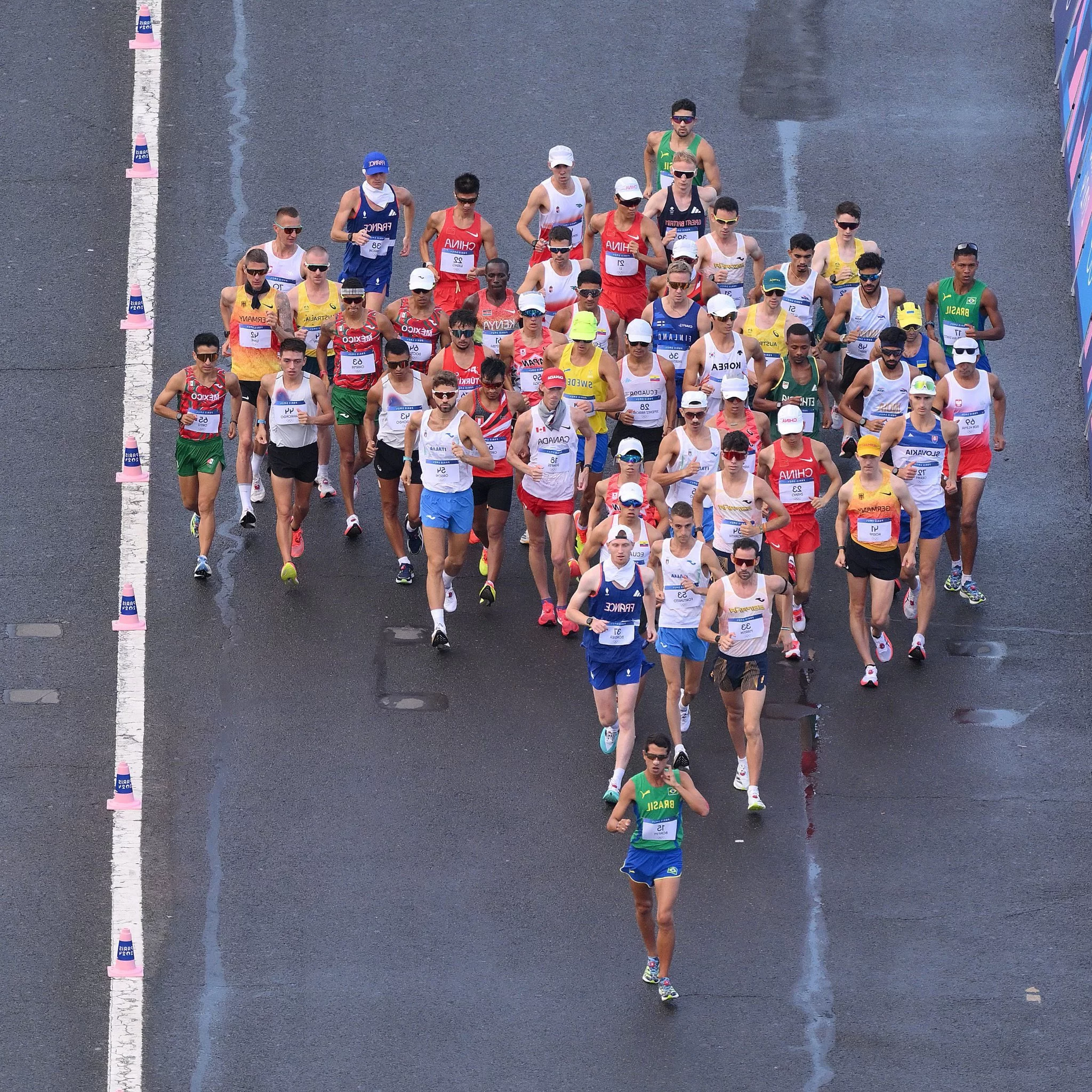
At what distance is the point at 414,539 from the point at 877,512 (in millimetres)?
3860

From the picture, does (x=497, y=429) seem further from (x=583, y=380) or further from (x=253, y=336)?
(x=253, y=336)

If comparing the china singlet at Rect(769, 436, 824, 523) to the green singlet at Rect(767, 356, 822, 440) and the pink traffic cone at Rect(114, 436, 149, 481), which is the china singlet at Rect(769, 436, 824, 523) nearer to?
the green singlet at Rect(767, 356, 822, 440)

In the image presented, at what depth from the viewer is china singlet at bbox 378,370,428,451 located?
18.5 meters

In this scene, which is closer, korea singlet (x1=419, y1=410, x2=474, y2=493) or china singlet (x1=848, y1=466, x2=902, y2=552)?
china singlet (x1=848, y1=466, x2=902, y2=552)

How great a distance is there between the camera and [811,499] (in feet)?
59.2

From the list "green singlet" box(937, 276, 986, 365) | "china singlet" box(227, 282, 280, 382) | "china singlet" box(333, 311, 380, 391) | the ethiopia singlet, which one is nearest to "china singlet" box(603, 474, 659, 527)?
the ethiopia singlet

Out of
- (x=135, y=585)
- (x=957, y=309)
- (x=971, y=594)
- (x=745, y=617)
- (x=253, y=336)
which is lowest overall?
(x=745, y=617)

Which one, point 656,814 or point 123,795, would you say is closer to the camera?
point 656,814

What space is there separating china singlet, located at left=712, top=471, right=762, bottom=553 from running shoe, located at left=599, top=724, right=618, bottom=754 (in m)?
1.71

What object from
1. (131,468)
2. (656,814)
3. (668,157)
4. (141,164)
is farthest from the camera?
(141,164)

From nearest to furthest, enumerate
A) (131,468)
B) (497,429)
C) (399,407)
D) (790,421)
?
(790,421), (497,429), (399,407), (131,468)

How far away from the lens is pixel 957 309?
65.3 ft

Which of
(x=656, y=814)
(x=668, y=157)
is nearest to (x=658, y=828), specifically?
Answer: (x=656, y=814)

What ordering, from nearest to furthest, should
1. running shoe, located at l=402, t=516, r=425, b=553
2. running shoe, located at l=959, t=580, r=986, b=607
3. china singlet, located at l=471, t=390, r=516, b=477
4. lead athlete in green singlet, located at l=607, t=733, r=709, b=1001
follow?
lead athlete in green singlet, located at l=607, t=733, r=709, b=1001
china singlet, located at l=471, t=390, r=516, b=477
running shoe, located at l=959, t=580, r=986, b=607
running shoe, located at l=402, t=516, r=425, b=553
